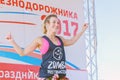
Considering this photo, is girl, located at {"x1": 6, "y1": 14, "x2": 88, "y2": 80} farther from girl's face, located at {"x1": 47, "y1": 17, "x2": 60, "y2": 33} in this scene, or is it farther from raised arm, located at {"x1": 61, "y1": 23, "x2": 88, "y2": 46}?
raised arm, located at {"x1": 61, "y1": 23, "x2": 88, "y2": 46}

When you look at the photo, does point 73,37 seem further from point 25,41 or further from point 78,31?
point 25,41

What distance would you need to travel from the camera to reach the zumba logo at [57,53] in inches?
171

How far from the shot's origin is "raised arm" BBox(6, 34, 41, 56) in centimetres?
396

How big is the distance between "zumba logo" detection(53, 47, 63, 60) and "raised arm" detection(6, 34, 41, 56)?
0.23m

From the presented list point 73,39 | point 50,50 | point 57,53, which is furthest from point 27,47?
point 73,39

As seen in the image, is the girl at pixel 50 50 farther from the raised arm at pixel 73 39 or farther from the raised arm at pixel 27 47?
the raised arm at pixel 73 39

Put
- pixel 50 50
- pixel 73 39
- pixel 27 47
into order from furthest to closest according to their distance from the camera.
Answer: pixel 73 39, pixel 50 50, pixel 27 47

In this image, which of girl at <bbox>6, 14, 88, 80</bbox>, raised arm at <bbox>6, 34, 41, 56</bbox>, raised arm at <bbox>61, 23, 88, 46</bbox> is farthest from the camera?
raised arm at <bbox>61, 23, 88, 46</bbox>

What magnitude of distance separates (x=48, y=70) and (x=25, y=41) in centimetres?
46

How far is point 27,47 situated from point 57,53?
1.41 feet

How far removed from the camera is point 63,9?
463 cm

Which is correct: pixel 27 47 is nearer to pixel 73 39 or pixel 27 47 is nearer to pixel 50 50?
pixel 50 50

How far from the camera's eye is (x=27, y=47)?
413 centimetres

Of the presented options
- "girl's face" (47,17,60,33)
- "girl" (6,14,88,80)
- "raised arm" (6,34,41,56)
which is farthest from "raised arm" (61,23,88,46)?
"raised arm" (6,34,41,56)
